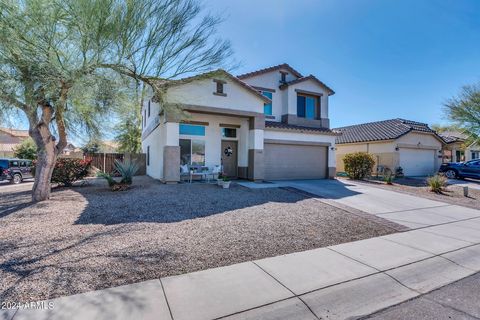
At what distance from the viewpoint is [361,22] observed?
12.5m

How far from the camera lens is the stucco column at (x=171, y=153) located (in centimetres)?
1263

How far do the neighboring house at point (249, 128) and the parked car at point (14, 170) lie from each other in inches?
382

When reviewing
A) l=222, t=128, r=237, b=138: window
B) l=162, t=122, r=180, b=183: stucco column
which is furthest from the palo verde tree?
l=222, t=128, r=237, b=138: window

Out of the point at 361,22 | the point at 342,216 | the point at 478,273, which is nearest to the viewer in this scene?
the point at 478,273

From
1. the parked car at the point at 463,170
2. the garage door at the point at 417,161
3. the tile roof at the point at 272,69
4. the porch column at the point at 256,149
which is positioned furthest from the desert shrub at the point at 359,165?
the porch column at the point at 256,149

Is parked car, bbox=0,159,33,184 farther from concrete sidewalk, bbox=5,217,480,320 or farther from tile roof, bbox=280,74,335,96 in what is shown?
concrete sidewalk, bbox=5,217,480,320

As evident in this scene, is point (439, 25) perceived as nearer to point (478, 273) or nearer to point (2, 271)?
point (478, 273)

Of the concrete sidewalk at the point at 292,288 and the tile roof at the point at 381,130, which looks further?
the tile roof at the point at 381,130

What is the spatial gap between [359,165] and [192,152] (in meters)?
11.7

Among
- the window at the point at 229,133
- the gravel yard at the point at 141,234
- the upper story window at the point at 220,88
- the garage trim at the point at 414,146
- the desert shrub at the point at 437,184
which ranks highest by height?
the upper story window at the point at 220,88

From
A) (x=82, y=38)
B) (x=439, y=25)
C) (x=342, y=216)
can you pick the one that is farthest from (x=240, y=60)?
(x=439, y=25)

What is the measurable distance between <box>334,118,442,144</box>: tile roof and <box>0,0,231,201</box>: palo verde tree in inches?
705

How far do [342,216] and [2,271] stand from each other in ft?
26.6

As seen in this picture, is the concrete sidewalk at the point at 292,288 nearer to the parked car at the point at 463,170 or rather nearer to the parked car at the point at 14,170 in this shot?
the parked car at the point at 463,170
